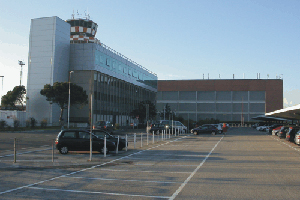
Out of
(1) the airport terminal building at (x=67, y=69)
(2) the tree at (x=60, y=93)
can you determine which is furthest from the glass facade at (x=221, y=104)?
(2) the tree at (x=60, y=93)

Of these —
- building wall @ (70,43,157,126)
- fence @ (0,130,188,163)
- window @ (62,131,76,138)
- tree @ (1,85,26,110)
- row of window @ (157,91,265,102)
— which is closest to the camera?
fence @ (0,130,188,163)

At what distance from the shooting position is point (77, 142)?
64.4 ft

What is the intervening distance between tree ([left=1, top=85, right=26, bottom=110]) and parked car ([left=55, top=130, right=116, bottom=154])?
269ft

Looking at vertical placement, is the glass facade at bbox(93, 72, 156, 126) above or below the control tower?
below

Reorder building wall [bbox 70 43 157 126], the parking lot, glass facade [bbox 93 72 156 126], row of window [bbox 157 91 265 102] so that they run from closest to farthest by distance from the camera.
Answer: the parking lot < building wall [bbox 70 43 157 126] < glass facade [bbox 93 72 156 126] < row of window [bbox 157 91 265 102]

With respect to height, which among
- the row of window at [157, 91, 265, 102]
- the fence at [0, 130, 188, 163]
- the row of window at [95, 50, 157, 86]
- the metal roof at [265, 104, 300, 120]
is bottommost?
the fence at [0, 130, 188, 163]

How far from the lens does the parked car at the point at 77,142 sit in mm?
19516

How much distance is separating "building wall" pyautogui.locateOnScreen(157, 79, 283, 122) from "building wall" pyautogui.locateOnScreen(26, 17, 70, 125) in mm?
46081

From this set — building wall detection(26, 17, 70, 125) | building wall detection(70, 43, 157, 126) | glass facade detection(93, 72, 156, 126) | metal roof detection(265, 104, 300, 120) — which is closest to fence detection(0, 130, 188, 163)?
metal roof detection(265, 104, 300, 120)

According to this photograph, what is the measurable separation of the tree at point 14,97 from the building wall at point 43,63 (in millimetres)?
32631

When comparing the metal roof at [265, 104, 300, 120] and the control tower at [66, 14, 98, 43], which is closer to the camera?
the metal roof at [265, 104, 300, 120]

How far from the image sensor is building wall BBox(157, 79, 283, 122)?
336ft

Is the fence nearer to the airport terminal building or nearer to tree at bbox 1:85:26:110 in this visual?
the airport terminal building

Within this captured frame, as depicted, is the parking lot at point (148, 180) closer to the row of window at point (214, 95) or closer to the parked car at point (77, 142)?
the parked car at point (77, 142)
